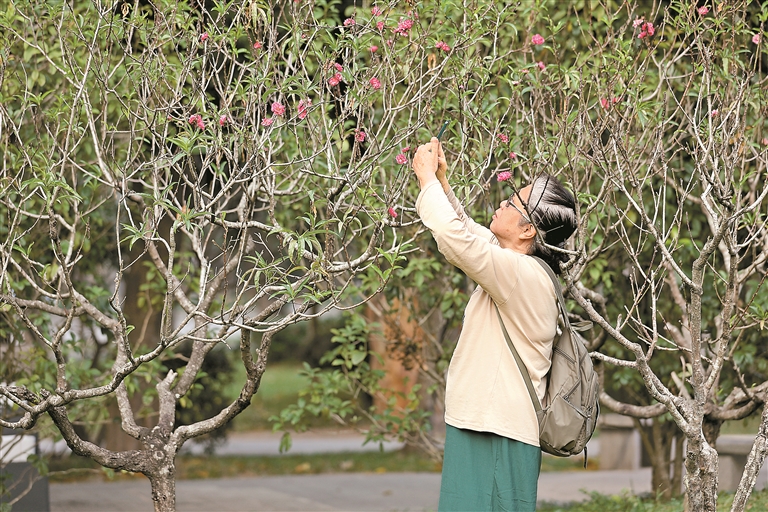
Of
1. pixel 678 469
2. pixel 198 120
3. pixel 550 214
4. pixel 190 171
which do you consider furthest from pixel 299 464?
pixel 550 214

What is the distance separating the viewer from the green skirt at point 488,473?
125 inches

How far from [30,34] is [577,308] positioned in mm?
3672

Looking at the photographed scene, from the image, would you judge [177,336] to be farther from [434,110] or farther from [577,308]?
[577,308]

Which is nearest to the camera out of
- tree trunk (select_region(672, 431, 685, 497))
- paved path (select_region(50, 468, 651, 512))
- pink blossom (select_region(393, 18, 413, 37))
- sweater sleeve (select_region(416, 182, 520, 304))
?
sweater sleeve (select_region(416, 182, 520, 304))

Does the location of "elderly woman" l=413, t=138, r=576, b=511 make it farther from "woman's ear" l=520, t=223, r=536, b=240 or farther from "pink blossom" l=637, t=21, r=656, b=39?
"pink blossom" l=637, t=21, r=656, b=39

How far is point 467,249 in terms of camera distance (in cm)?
300

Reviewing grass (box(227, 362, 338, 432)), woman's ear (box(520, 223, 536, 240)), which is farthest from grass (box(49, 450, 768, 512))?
woman's ear (box(520, 223, 536, 240))

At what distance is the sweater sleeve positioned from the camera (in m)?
3.00

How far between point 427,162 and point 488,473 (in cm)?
112

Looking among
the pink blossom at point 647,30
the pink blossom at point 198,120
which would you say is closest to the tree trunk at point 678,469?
the pink blossom at point 647,30

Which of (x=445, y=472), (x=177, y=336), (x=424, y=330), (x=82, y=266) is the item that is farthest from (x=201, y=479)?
(x=445, y=472)

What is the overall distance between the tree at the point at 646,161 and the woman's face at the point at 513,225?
0.52 metres

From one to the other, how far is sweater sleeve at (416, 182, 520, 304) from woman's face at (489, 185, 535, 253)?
0.23 metres

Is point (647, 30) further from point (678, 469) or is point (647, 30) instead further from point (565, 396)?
point (678, 469)
